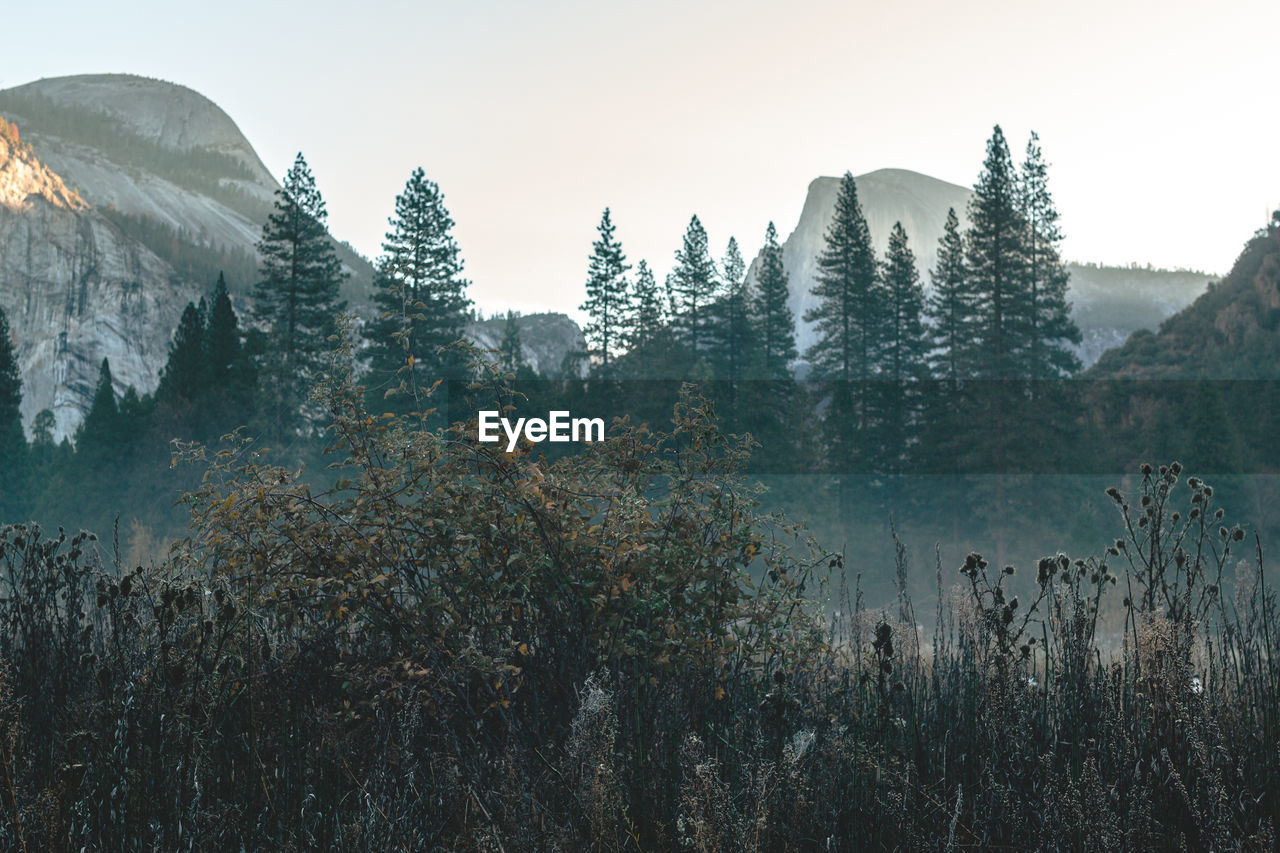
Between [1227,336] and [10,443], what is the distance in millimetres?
57926

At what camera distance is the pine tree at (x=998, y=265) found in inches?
1569

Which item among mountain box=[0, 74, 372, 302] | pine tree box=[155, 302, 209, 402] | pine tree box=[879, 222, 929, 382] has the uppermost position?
mountain box=[0, 74, 372, 302]

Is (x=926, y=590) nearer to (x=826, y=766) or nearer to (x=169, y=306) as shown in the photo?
(x=826, y=766)

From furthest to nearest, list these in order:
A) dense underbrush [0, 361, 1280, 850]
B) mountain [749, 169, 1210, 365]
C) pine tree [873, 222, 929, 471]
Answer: mountain [749, 169, 1210, 365]
pine tree [873, 222, 929, 471]
dense underbrush [0, 361, 1280, 850]

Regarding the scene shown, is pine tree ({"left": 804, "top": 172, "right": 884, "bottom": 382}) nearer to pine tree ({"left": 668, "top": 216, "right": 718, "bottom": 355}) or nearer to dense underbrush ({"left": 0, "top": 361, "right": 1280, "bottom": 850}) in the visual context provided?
pine tree ({"left": 668, "top": 216, "right": 718, "bottom": 355})

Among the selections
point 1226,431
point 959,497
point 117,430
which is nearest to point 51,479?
point 117,430

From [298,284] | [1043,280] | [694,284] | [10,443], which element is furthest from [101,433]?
[1043,280]

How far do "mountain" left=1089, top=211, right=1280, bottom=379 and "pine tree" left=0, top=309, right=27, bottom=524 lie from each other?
53018 millimetres

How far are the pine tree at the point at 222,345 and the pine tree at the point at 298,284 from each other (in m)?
1.78

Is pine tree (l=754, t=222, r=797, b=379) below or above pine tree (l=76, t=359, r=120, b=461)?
above

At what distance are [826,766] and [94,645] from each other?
17.1ft

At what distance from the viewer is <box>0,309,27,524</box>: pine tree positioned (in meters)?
41.1

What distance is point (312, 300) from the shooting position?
40906mm

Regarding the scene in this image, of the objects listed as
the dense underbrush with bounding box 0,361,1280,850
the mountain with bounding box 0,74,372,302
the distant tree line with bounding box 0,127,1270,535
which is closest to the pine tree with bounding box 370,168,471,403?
the distant tree line with bounding box 0,127,1270,535
